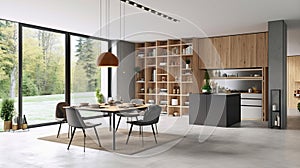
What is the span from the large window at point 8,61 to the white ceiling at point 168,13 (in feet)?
1.42

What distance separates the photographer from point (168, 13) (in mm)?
6211

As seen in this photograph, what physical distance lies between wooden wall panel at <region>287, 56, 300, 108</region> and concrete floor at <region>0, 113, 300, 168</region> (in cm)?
816

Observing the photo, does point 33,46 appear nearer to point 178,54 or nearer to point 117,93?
point 117,93

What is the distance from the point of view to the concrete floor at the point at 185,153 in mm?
3973

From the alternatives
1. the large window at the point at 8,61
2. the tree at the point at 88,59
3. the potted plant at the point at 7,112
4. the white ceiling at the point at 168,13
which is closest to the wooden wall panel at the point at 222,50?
the white ceiling at the point at 168,13

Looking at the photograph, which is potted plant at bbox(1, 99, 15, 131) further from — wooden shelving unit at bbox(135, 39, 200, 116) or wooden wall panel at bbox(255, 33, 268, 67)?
wooden wall panel at bbox(255, 33, 268, 67)

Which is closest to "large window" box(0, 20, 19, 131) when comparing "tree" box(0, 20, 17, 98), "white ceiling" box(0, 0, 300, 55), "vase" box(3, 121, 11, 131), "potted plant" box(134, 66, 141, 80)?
"tree" box(0, 20, 17, 98)

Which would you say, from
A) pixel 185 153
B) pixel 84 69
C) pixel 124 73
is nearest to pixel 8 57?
pixel 84 69

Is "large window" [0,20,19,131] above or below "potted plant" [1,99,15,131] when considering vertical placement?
above

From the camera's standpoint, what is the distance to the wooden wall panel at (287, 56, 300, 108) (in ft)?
44.3

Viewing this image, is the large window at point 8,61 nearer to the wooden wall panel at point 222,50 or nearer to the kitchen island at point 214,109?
the kitchen island at point 214,109

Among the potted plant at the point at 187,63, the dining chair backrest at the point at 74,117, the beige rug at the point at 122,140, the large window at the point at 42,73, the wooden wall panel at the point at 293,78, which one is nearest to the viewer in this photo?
the dining chair backrest at the point at 74,117

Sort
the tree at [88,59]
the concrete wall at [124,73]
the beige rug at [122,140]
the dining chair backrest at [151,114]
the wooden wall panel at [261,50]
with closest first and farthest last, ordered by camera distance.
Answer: the beige rug at [122,140] < the dining chair backrest at [151,114] < the wooden wall panel at [261,50] < the tree at [88,59] < the concrete wall at [124,73]

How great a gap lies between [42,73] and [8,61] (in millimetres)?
962
